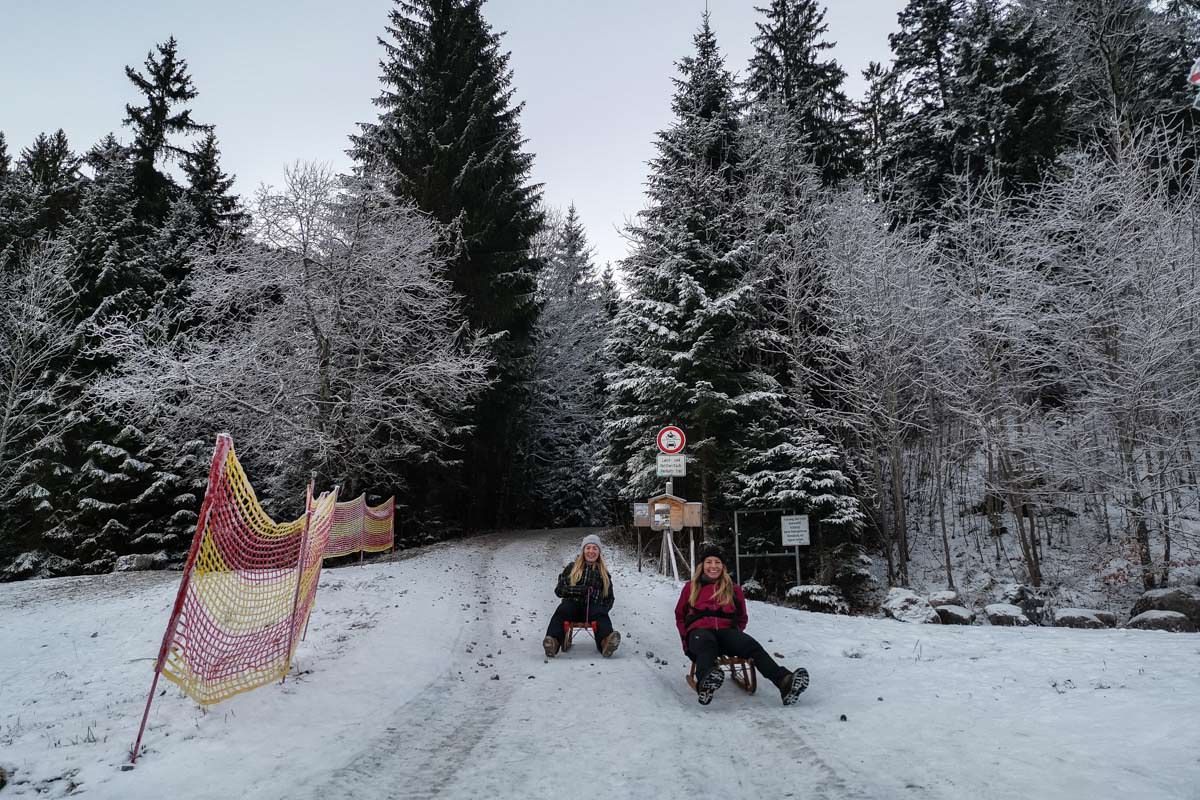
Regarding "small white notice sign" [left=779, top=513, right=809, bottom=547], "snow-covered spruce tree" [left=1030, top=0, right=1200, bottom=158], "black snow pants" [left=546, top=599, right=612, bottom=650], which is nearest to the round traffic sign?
"small white notice sign" [left=779, top=513, right=809, bottom=547]

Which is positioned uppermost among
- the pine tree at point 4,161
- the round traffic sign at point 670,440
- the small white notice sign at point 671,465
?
the pine tree at point 4,161

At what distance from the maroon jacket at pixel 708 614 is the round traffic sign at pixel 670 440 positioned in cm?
515

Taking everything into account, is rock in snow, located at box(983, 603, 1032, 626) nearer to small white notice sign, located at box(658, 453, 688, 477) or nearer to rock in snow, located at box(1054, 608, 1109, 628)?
rock in snow, located at box(1054, 608, 1109, 628)

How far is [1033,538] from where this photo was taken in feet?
44.9

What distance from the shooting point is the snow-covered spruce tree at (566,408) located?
28703mm

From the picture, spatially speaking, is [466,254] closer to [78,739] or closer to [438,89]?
[438,89]

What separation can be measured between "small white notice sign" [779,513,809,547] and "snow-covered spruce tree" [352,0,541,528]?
11.7 meters

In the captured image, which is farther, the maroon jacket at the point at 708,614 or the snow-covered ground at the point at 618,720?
the maroon jacket at the point at 708,614

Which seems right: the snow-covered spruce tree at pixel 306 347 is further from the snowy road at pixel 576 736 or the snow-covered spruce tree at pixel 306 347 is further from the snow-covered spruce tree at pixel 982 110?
the snow-covered spruce tree at pixel 982 110

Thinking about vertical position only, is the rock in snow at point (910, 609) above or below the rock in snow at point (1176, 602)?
below

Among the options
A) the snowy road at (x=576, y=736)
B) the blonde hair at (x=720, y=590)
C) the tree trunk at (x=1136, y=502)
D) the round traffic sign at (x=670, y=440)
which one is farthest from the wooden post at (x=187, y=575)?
the tree trunk at (x=1136, y=502)

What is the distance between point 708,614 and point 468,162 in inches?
723

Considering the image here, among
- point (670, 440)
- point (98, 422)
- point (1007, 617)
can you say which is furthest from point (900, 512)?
point (98, 422)

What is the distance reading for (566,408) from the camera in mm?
29422
